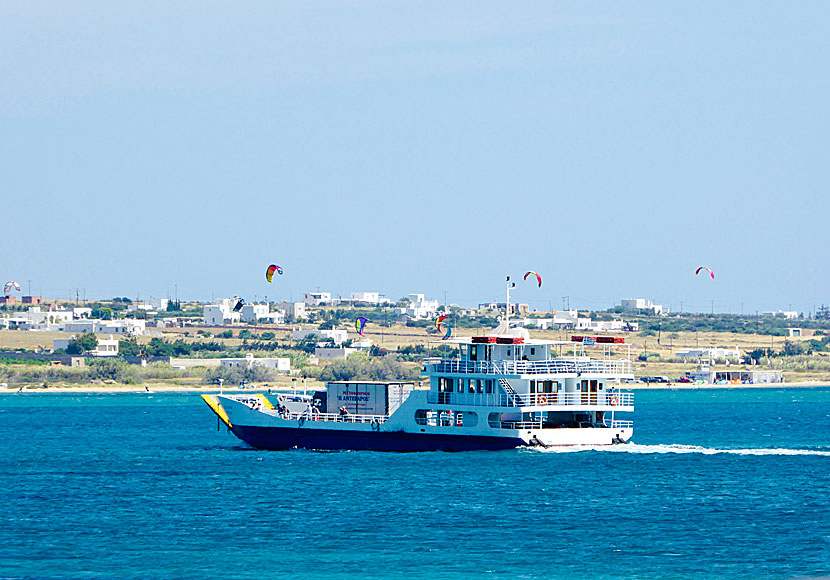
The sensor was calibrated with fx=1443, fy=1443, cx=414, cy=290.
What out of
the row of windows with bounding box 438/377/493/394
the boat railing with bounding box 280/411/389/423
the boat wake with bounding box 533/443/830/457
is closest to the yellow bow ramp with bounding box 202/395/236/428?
the boat railing with bounding box 280/411/389/423

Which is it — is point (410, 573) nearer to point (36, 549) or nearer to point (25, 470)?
point (36, 549)

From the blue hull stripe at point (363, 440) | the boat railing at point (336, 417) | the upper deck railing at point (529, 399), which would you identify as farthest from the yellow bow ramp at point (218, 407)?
the upper deck railing at point (529, 399)

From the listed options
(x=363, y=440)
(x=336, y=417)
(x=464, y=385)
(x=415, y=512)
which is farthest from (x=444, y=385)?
(x=415, y=512)

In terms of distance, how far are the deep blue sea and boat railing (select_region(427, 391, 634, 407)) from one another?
2.70 metres

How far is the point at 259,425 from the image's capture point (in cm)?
8412

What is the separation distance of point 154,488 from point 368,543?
755 inches

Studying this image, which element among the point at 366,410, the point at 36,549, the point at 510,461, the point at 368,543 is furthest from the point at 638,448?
the point at 36,549

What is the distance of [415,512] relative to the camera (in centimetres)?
5781

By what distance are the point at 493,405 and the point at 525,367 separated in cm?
264

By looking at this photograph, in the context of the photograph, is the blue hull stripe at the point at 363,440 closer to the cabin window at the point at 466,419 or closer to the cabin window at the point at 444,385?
the cabin window at the point at 466,419

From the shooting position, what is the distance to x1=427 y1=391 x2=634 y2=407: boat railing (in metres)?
76.1

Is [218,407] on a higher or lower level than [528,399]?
lower

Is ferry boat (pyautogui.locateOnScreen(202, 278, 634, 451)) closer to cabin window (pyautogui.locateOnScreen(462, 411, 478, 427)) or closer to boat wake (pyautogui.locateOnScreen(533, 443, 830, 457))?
cabin window (pyautogui.locateOnScreen(462, 411, 478, 427))

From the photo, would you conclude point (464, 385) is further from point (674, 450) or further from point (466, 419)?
point (674, 450)
